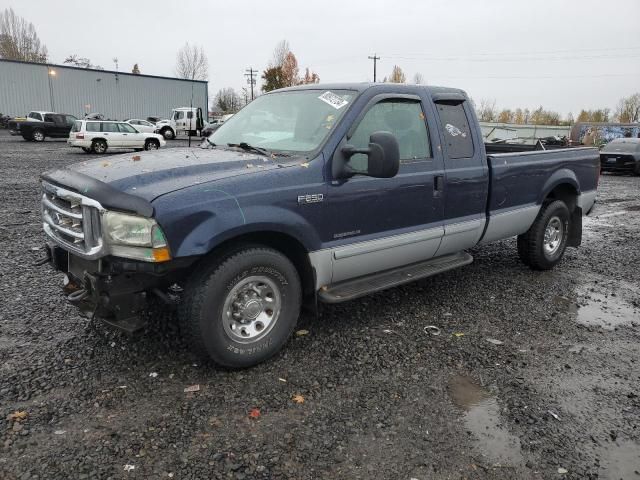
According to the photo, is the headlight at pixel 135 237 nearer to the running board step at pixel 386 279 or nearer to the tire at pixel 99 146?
the running board step at pixel 386 279

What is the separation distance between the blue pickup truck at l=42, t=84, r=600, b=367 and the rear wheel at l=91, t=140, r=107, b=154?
19.9 metres

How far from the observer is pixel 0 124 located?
38.9 meters

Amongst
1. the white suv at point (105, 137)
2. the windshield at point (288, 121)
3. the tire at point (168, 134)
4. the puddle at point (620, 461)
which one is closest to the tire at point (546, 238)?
the windshield at point (288, 121)

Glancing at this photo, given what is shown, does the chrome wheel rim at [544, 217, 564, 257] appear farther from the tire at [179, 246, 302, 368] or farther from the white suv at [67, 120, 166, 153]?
the white suv at [67, 120, 166, 153]

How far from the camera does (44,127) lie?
94.1 feet

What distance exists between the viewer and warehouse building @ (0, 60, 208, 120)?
39.3m

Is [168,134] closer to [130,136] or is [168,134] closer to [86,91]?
[86,91]

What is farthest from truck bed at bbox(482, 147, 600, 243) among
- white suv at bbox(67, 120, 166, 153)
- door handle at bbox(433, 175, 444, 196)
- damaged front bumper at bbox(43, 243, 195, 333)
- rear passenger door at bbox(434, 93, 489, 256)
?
white suv at bbox(67, 120, 166, 153)

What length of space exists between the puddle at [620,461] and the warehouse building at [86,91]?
1538 inches

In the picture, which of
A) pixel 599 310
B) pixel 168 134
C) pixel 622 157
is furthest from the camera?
pixel 168 134

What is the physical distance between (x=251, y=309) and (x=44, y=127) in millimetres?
30588

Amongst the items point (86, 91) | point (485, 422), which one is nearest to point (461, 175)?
point (485, 422)

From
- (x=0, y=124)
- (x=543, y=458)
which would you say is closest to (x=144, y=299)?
(x=543, y=458)

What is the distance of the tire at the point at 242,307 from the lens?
3.10 metres
